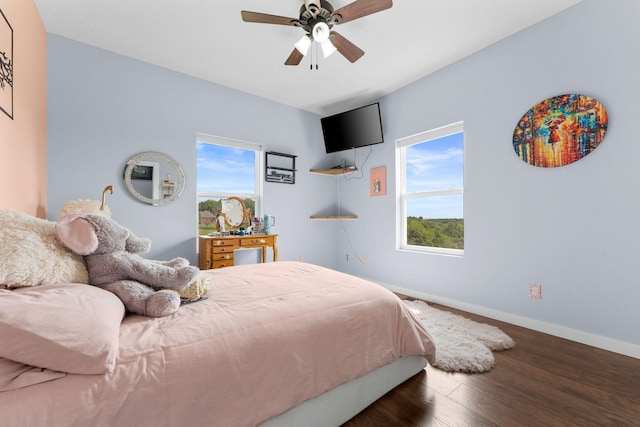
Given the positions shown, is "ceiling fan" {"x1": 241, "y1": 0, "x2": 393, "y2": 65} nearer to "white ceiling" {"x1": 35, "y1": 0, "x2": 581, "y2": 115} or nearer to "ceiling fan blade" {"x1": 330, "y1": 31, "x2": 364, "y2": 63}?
"ceiling fan blade" {"x1": 330, "y1": 31, "x2": 364, "y2": 63}

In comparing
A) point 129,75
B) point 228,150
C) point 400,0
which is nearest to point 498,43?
point 400,0

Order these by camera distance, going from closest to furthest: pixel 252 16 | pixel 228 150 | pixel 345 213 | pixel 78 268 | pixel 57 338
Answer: pixel 57 338 < pixel 78 268 < pixel 252 16 < pixel 228 150 < pixel 345 213

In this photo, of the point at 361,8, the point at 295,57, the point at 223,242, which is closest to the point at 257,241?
the point at 223,242

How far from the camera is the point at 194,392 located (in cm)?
86

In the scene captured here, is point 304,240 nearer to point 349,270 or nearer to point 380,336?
point 349,270

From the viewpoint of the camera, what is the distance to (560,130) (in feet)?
7.38

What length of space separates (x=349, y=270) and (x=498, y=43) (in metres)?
3.36

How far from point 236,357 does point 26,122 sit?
2.39 meters

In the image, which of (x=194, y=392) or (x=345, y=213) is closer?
(x=194, y=392)

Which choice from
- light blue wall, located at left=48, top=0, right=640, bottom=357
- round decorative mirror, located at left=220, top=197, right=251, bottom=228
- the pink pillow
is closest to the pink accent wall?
light blue wall, located at left=48, top=0, right=640, bottom=357

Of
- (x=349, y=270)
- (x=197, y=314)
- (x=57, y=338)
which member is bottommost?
(x=349, y=270)

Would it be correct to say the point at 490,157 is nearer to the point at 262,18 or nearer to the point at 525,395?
the point at 525,395

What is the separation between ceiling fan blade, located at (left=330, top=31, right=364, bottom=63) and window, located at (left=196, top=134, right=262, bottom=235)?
6.19 feet

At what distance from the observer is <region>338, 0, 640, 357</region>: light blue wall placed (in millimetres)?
1974
